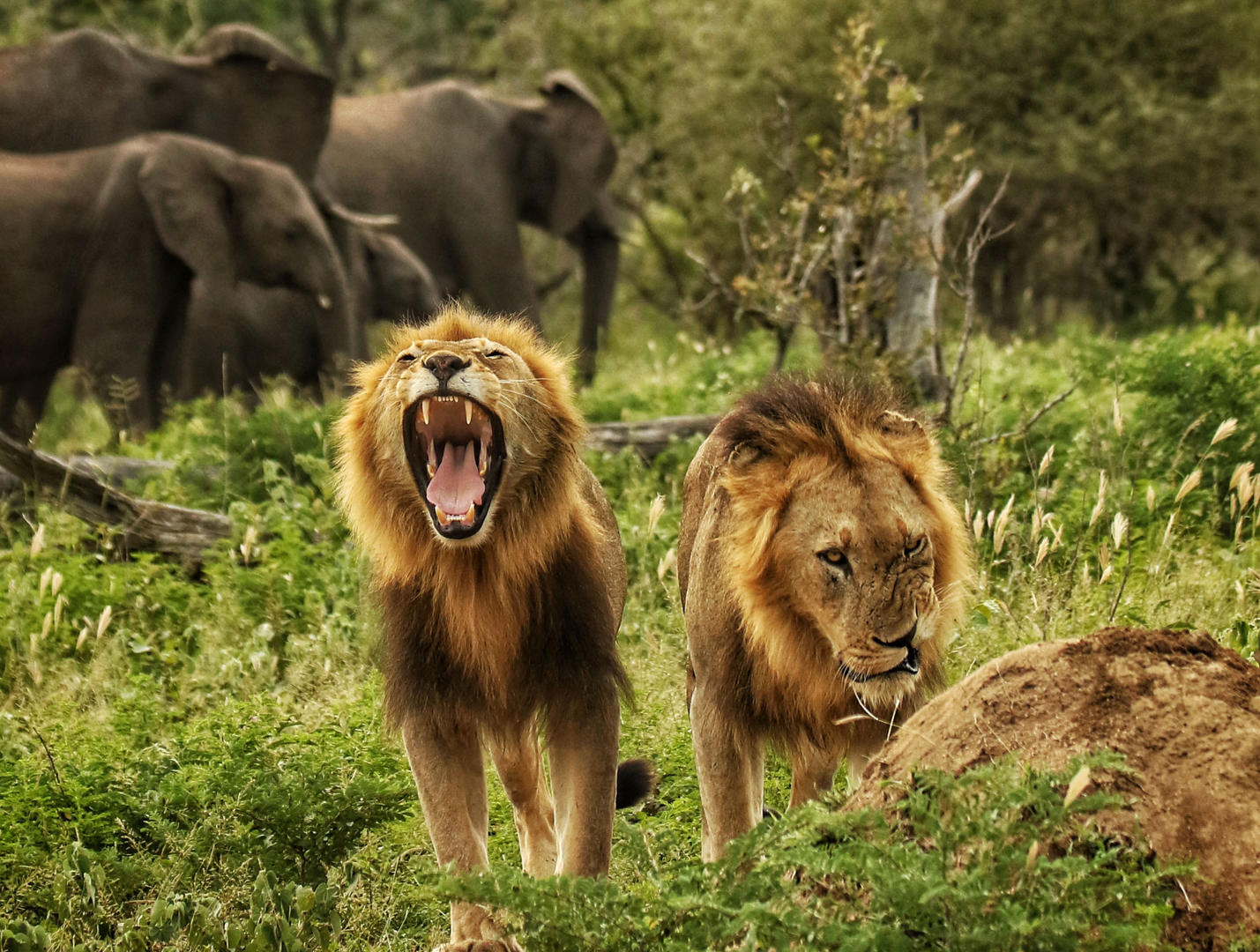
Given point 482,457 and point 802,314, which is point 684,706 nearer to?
point 482,457

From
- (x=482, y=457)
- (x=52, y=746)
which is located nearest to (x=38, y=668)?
(x=52, y=746)

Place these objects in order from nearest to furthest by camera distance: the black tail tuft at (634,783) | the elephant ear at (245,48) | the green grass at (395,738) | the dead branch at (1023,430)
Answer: the green grass at (395,738), the black tail tuft at (634,783), the dead branch at (1023,430), the elephant ear at (245,48)

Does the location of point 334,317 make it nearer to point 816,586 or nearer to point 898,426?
point 898,426

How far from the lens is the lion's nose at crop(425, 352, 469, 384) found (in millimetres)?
4406

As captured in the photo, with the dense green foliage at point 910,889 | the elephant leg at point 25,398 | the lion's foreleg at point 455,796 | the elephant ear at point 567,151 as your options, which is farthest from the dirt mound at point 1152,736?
the elephant ear at point 567,151

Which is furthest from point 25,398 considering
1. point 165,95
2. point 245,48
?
point 245,48

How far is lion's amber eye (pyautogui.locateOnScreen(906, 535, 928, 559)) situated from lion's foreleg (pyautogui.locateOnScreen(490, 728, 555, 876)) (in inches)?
53.1

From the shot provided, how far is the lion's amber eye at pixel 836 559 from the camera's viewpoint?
428 centimetres

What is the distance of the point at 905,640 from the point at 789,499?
0.48 meters

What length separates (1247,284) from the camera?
66.3 ft

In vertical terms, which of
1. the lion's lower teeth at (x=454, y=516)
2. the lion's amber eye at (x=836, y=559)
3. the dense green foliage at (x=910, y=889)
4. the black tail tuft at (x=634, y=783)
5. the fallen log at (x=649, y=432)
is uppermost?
the lion's lower teeth at (x=454, y=516)

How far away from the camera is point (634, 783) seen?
5121 millimetres

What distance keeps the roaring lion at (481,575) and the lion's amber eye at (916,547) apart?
0.88m

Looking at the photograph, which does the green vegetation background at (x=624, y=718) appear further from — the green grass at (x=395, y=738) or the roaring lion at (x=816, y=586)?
the roaring lion at (x=816, y=586)
